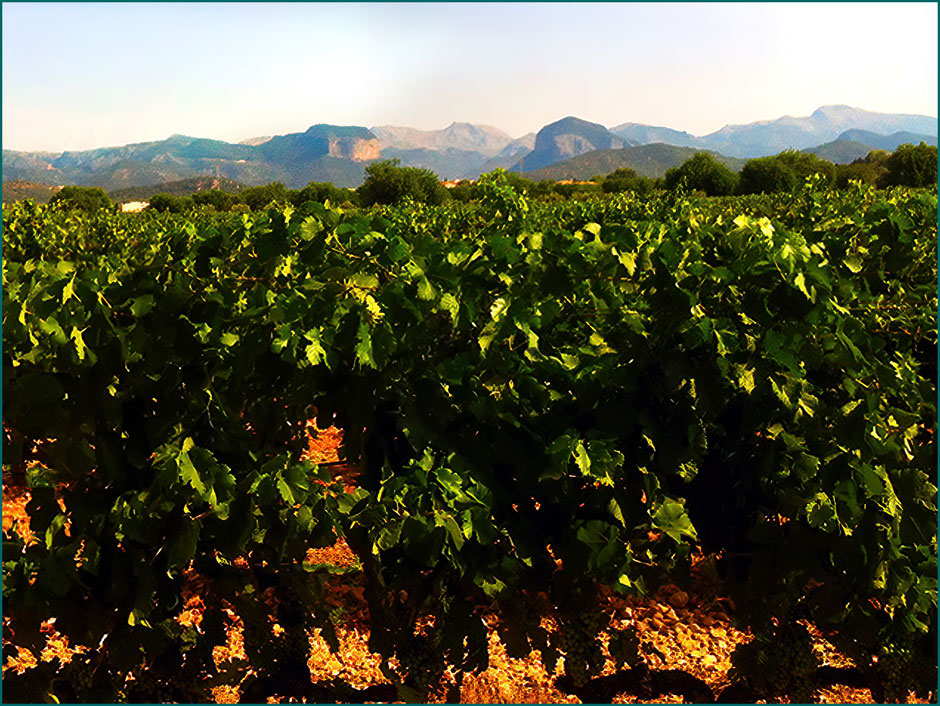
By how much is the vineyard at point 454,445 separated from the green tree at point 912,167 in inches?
2726

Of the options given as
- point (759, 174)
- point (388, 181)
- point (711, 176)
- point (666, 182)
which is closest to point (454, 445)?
point (666, 182)

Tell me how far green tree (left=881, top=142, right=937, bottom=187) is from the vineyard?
69.3 m

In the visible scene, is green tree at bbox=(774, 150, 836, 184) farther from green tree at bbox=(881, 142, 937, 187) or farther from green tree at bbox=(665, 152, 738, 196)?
green tree at bbox=(881, 142, 937, 187)

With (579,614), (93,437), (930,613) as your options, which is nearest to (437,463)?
(579,614)

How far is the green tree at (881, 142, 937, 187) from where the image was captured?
63.2 metres

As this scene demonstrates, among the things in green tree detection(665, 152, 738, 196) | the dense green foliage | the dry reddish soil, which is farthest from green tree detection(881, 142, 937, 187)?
the dry reddish soil

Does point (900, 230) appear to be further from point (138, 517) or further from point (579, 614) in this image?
point (138, 517)

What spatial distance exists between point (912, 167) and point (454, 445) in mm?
76646

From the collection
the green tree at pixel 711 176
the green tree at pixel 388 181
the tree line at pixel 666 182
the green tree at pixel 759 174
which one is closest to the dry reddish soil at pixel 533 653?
the tree line at pixel 666 182

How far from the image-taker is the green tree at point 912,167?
6316cm

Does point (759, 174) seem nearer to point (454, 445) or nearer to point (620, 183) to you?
point (620, 183)

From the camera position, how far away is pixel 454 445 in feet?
8.51

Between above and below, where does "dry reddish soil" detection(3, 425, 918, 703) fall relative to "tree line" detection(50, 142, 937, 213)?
below

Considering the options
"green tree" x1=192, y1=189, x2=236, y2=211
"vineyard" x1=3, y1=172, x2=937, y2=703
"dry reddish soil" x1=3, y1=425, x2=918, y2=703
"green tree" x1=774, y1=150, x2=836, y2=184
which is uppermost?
"green tree" x1=774, y1=150, x2=836, y2=184
